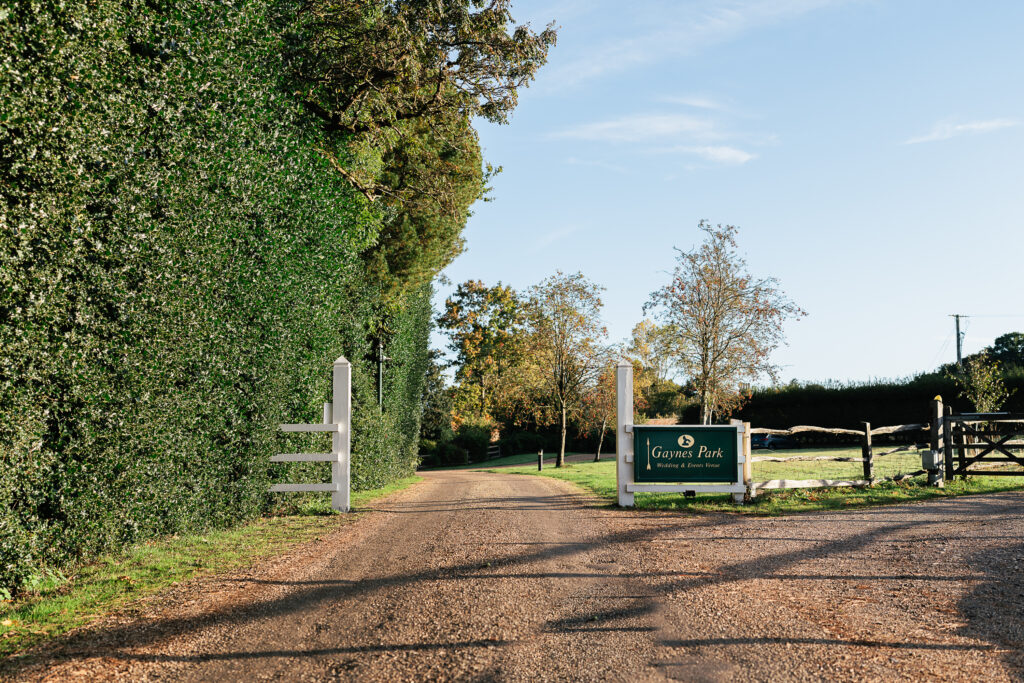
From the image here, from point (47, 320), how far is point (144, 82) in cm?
306

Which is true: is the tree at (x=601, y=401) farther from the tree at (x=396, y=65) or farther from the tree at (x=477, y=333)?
the tree at (x=396, y=65)

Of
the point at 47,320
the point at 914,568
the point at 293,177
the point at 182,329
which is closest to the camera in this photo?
the point at 47,320

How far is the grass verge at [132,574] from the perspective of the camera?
4984 millimetres

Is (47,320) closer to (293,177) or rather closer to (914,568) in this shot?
(293,177)

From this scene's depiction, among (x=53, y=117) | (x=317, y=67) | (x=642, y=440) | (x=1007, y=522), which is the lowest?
(x=1007, y=522)

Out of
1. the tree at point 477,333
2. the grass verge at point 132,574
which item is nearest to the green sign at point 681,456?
the grass verge at point 132,574

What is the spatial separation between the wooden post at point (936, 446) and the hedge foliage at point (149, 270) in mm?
12416

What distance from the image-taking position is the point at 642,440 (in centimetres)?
1215

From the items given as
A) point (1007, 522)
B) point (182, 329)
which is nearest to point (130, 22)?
point (182, 329)

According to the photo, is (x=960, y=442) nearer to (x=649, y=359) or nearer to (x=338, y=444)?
(x=338, y=444)

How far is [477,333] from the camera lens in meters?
48.3

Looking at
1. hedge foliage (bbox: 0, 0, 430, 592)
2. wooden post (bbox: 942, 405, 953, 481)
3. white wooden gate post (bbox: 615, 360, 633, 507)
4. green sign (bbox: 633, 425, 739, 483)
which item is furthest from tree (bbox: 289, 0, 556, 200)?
wooden post (bbox: 942, 405, 953, 481)

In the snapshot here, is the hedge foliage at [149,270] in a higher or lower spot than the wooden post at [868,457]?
higher

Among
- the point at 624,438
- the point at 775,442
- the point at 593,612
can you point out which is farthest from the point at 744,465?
the point at 775,442
